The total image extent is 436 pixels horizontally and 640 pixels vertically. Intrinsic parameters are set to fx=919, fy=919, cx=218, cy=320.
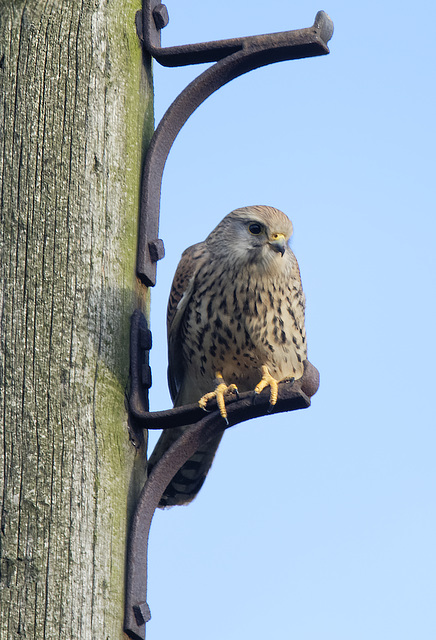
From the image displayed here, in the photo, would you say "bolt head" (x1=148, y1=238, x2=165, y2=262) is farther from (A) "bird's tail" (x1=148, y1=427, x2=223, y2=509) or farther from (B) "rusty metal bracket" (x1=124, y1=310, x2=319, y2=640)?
(A) "bird's tail" (x1=148, y1=427, x2=223, y2=509)

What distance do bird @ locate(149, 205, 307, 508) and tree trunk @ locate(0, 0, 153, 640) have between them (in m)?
0.94

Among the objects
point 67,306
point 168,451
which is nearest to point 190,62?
point 67,306

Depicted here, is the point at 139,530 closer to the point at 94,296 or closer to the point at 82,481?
the point at 82,481

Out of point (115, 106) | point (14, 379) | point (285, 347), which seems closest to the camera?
point (14, 379)

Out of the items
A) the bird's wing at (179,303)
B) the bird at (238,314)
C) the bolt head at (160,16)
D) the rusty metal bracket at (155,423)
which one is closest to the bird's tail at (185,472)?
the bird at (238,314)

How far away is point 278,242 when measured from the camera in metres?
3.69

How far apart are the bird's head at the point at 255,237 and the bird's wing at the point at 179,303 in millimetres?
96

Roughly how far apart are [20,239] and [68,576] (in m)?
0.88

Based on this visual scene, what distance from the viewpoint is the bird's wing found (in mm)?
3836

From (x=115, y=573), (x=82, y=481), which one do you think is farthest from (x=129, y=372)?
(x=115, y=573)

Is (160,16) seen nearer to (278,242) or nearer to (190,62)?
(190,62)

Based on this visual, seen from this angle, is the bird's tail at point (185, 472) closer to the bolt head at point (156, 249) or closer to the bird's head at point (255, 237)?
the bird's head at point (255, 237)

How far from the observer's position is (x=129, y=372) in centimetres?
258

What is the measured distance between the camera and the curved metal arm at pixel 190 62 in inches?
109
